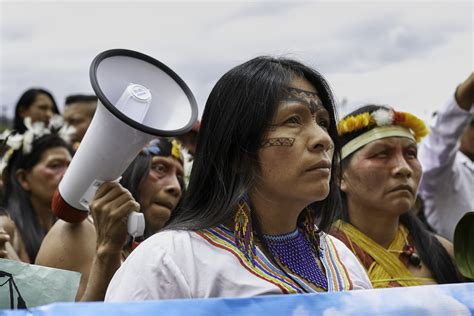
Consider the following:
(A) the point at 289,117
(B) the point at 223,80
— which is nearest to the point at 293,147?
(A) the point at 289,117

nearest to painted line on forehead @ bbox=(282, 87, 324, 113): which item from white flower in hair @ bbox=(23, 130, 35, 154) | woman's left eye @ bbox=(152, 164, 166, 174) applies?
woman's left eye @ bbox=(152, 164, 166, 174)

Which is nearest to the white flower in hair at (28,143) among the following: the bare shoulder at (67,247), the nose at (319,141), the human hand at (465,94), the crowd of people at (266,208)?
the crowd of people at (266,208)

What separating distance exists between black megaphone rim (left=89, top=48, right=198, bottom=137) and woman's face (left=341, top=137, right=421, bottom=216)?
1.25m

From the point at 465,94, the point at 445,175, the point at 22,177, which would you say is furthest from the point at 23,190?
the point at 465,94

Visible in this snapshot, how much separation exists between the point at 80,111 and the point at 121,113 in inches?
161

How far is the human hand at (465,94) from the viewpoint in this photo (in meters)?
3.93

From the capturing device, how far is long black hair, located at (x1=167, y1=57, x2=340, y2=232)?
6.54ft

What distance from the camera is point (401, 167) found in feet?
11.0

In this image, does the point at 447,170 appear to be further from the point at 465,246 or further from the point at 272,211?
the point at 272,211

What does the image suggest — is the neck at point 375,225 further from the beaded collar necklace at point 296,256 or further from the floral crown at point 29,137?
the floral crown at point 29,137

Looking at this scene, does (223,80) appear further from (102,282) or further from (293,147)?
(102,282)

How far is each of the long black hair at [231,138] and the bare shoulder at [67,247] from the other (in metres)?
0.86

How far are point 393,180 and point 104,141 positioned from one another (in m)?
1.60

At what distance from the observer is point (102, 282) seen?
7.96ft
